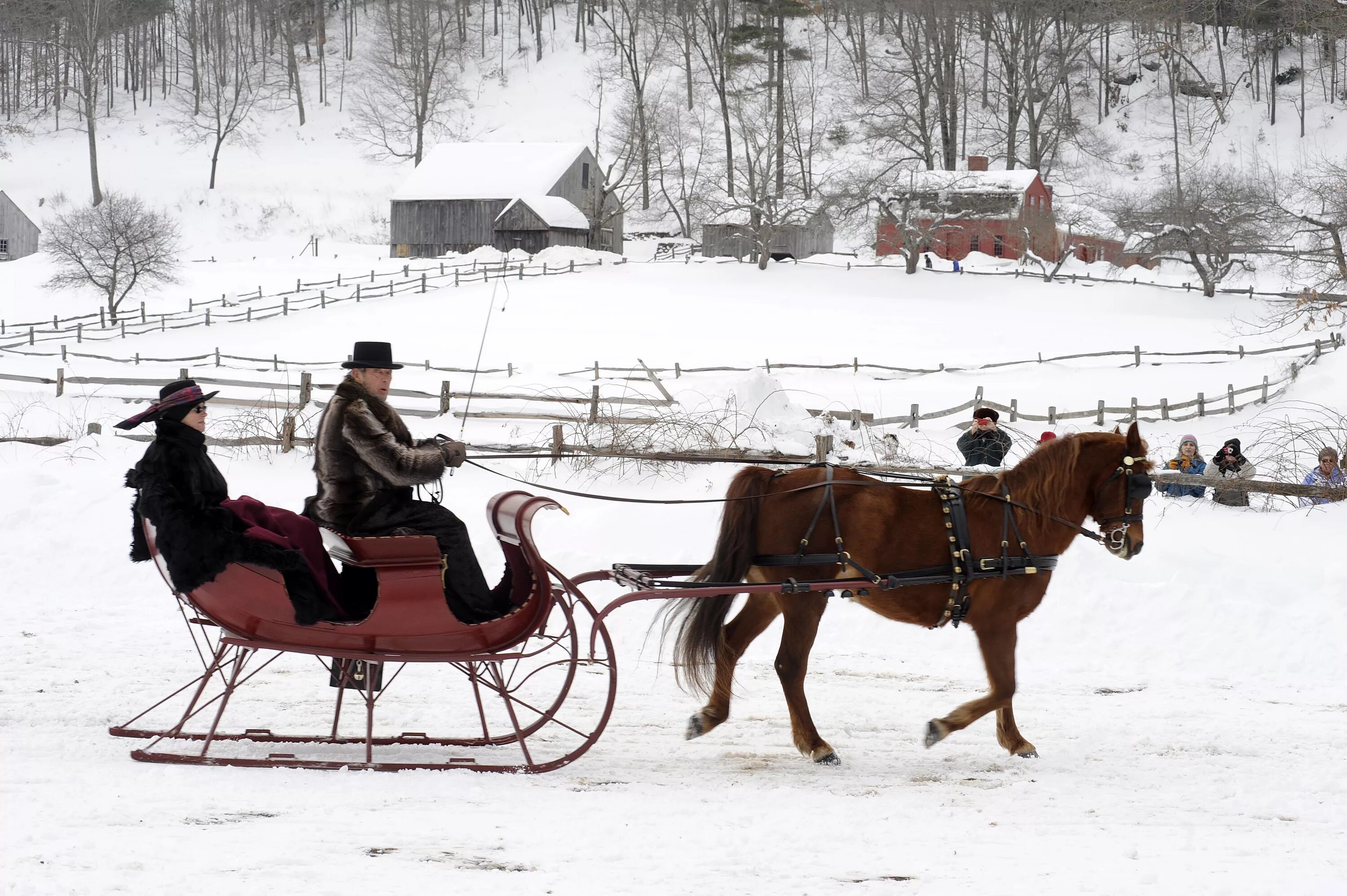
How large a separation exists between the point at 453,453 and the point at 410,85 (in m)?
58.2

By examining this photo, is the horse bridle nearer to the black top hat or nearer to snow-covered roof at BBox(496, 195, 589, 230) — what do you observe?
the black top hat

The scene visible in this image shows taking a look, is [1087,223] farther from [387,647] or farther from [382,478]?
[387,647]

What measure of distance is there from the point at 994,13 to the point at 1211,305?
26457mm

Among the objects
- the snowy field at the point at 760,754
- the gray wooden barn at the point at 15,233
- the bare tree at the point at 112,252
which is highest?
the gray wooden barn at the point at 15,233

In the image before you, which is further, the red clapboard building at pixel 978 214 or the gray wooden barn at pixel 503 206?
the gray wooden barn at pixel 503 206

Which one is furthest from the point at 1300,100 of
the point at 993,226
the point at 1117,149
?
the point at 993,226

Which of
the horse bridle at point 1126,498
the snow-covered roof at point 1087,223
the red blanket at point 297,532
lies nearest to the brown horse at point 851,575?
the horse bridle at point 1126,498

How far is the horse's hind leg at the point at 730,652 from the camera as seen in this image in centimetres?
577

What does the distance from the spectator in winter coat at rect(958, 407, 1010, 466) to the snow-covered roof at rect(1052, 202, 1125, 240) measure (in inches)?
1420

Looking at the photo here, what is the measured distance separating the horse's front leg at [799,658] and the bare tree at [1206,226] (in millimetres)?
32206

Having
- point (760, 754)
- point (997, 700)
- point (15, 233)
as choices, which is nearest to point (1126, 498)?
point (997, 700)

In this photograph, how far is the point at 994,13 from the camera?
187 ft

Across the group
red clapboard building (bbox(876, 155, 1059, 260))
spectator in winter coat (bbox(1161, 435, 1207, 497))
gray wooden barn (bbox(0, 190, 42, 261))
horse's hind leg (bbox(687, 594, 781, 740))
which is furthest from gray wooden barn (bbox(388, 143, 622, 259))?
horse's hind leg (bbox(687, 594, 781, 740))

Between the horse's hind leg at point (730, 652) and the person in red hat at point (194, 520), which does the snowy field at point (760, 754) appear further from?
the person in red hat at point (194, 520)
